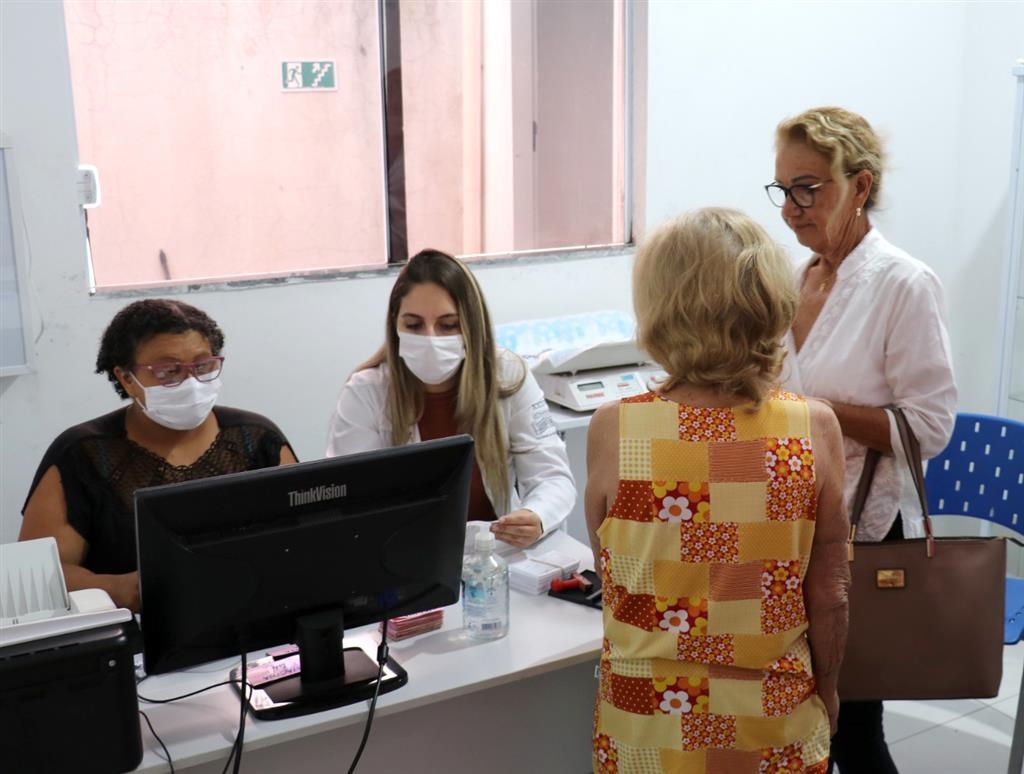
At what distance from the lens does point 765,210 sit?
12.5 ft

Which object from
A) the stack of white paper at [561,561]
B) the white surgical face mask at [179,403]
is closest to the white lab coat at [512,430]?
the stack of white paper at [561,561]

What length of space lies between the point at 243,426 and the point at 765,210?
2.25 m

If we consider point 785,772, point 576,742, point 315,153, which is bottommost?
point 576,742

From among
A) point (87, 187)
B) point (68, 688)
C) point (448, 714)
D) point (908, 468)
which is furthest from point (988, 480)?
point (87, 187)

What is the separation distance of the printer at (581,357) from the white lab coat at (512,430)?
63 cm

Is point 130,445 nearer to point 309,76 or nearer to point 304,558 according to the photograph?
point 304,558

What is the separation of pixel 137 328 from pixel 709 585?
1.35 m

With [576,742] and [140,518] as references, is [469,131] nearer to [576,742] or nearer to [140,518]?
[576,742]

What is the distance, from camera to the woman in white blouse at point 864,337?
1.98 meters

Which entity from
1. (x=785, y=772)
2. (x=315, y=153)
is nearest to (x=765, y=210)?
(x=315, y=153)

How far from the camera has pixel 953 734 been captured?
294 cm

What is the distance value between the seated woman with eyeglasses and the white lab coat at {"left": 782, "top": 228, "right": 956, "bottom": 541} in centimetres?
120

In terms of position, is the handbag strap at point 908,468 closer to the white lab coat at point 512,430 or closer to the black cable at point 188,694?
the white lab coat at point 512,430

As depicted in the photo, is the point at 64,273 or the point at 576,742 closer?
the point at 576,742
